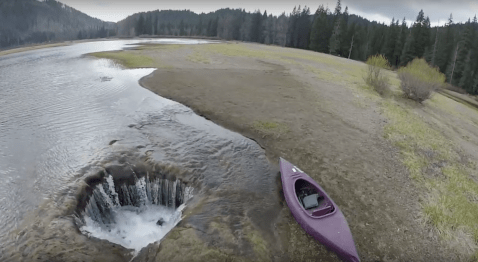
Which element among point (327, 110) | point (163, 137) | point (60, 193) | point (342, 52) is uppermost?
point (342, 52)

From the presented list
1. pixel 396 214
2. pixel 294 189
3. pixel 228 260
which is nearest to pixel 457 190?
pixel 396 214

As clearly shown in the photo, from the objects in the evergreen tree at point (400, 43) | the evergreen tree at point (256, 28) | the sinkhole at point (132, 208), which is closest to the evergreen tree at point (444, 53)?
the evergreen tree at point (400, 43)

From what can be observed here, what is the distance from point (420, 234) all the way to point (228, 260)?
6742 mm

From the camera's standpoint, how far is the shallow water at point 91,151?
8852 millimetres

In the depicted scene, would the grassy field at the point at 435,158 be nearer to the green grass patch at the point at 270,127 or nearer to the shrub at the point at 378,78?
the green grass patch at the point at 270,127

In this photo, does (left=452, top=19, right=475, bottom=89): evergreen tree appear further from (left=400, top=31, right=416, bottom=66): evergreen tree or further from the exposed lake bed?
the exposed lake bed

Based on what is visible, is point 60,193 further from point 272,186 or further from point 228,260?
point 272,186

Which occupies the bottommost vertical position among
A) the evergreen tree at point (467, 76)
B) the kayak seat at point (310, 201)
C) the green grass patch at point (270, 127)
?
the kayak seat at point (310, 201)

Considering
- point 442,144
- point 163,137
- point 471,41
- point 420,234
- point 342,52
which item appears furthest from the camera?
point 342,52

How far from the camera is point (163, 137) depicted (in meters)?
14.1

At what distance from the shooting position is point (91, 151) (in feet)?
40.1

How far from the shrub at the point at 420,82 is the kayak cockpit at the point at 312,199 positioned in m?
21.7

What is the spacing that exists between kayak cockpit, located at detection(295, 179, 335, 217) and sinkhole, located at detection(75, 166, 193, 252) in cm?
437

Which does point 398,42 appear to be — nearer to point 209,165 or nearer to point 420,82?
point 420,82
